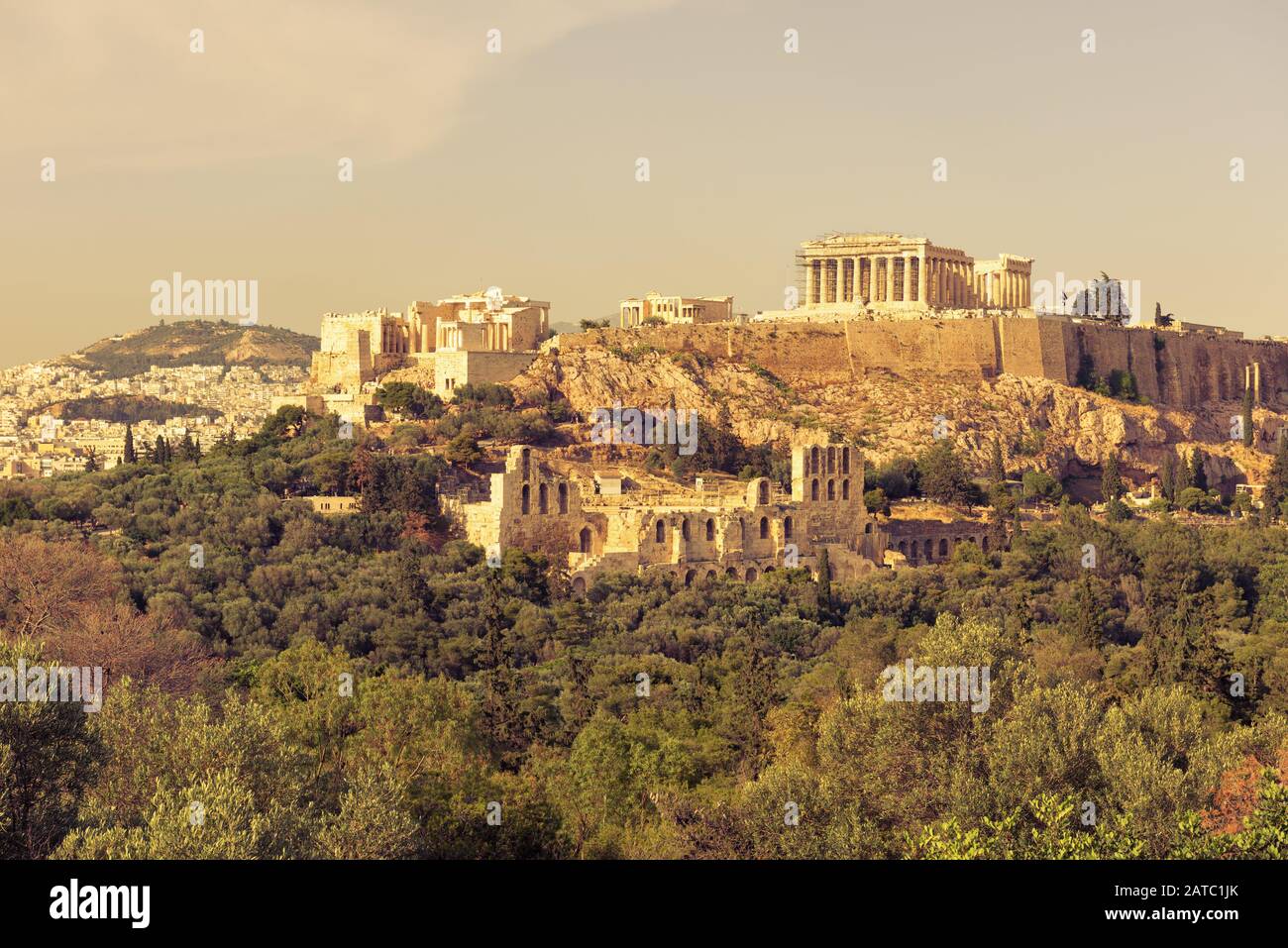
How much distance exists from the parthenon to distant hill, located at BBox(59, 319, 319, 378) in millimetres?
73191

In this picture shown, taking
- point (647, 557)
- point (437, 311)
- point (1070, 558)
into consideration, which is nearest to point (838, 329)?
point (437, 311)

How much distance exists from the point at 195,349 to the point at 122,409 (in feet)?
108

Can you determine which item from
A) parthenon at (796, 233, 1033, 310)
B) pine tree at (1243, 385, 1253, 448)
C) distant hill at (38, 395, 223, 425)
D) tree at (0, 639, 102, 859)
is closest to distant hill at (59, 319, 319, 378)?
distant hill at (38, 395, 223, 425)

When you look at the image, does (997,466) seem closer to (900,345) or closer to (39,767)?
(900,345)

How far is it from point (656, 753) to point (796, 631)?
16660 mm

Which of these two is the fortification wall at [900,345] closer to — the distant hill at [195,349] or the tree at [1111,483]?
the tree at [1111,483]

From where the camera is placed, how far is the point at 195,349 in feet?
513

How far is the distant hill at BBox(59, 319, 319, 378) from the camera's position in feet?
496

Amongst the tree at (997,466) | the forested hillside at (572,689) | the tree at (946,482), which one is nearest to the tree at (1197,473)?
the forested hillside at (572,689)

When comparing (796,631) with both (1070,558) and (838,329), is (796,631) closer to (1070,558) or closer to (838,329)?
(1070,558)

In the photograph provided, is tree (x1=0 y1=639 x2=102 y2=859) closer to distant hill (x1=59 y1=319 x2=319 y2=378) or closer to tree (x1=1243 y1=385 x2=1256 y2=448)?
tree (x1=1243 y1=385 x2=1256 y2=448)

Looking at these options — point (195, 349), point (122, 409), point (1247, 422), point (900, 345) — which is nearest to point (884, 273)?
point (900, 345)

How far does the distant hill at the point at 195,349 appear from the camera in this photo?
15125cm

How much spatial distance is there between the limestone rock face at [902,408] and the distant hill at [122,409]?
55889 millimetres
